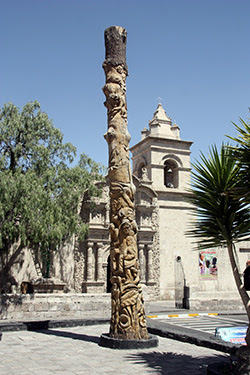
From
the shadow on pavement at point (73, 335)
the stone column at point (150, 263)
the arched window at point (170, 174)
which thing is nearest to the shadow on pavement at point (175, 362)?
the shadow on pavement at point (73, 335)

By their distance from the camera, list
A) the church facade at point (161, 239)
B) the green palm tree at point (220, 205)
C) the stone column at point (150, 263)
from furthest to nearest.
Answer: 1. the stone column at point (150, 263)
2. the church facade at point (161, 239)
3. the green palm tree at point (220, 205)

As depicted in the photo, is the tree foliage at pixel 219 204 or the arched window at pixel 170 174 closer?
the tree foliage at pixel 219 204

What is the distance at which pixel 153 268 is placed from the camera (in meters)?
23.4

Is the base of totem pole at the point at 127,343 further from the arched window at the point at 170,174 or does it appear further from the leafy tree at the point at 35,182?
the arched window at the point at 170,174

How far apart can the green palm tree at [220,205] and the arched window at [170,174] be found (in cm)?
1982

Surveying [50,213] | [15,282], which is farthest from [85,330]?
[15,282]

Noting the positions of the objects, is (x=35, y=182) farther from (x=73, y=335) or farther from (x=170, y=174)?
(x=170, y=174)

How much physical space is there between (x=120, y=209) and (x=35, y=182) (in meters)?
6.39

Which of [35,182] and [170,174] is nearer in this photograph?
[35,182]

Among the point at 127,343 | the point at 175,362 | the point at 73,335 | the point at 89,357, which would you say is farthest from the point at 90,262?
the point at 175,362

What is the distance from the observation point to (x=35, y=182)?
1398 centimetres

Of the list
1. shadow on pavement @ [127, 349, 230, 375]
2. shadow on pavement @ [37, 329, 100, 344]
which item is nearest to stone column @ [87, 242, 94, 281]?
shadow on pavement @ [37, 329, 100, 344]

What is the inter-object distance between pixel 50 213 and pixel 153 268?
1108 cm

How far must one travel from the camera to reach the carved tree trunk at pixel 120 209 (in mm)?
7922
